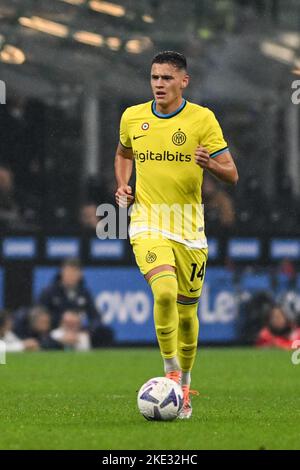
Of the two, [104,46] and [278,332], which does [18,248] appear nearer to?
[104,46]

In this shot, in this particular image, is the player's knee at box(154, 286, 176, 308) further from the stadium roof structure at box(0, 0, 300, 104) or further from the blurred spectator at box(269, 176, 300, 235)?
the stadium roof structure at box(0, 0, 300, 104)

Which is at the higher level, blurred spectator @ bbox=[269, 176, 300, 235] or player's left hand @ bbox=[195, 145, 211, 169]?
player's left hand @ bbox=[195, 145, 211, 169]

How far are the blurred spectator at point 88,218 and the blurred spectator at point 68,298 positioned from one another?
26.5 inches

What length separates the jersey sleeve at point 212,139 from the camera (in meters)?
9.48

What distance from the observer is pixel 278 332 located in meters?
19.1

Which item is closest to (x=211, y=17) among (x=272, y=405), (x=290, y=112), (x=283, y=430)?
(x=290, y=112)

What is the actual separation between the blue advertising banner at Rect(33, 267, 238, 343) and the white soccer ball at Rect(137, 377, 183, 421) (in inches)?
382

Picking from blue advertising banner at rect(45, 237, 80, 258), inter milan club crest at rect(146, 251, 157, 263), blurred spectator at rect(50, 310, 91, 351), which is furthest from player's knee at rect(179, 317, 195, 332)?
blue advertising banner at rect(45, 237, 80, 258)

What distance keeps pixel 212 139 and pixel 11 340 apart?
933cm

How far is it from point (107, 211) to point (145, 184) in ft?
31.4

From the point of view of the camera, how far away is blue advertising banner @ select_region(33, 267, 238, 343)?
18578mm

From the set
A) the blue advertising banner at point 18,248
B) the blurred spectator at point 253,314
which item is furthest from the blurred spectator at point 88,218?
the blurred spectator at point 253,314

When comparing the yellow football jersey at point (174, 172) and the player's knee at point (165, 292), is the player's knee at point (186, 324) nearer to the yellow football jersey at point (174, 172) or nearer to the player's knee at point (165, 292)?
the yellow football jersey at point (174, 172)
